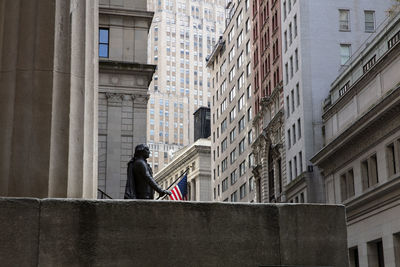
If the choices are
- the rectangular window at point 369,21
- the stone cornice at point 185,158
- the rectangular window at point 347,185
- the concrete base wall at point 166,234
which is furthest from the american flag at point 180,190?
the stone cornice at point 185,158

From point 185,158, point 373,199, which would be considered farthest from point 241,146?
point 373,199

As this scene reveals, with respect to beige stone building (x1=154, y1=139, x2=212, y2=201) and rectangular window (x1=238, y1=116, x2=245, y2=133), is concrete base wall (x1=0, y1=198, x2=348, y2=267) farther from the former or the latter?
beige stone building (x1=154, y1=139, x2=212, y2=201)

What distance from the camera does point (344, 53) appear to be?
2817 inches

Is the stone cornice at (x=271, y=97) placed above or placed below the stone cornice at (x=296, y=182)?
above

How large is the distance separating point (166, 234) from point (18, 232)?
1972 millimetres

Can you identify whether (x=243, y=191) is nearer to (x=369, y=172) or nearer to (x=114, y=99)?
(x=369, y=172)

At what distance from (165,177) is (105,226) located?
492 feet

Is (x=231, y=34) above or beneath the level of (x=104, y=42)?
above

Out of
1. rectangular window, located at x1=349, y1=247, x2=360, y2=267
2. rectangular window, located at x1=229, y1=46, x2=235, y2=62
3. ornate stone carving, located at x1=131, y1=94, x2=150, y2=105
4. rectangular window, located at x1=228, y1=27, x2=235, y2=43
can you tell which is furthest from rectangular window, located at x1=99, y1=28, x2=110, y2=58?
rectangular window, located at x1=228, y1=27, x2=235, y2=43

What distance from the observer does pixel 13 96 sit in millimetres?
11047

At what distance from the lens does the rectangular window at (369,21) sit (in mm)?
72062

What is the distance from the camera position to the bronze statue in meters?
15.2

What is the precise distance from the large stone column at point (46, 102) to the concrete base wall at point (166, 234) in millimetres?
864

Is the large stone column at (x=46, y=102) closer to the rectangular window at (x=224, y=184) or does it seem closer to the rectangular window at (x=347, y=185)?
the rectangular window at (x=347, y=185)
